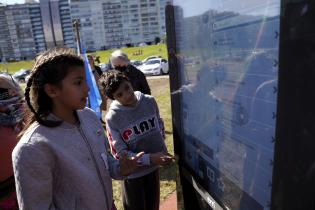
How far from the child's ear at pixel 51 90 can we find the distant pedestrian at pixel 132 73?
11.2 feet

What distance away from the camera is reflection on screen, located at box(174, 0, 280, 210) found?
3.43 ft

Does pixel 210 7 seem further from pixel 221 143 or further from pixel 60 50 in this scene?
pixel 60 50

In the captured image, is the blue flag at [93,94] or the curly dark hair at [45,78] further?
the blue flag at [93,94]

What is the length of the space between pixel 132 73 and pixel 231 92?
3859mm

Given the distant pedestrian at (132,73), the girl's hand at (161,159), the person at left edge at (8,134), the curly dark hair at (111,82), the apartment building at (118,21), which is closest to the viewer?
the girl's hand at (161,159)

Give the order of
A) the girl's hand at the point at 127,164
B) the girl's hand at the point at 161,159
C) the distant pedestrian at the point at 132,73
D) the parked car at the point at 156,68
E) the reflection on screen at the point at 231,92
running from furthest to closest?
the parked car at the point at 156,68
the distant pedestrian at the point at 132,73
the girl's hand at the point at 161,159
the girl's hand at the point at 127,164
the reflection on screen at the point at 231,92

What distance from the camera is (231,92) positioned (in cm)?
125

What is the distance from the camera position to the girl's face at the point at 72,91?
1.58m

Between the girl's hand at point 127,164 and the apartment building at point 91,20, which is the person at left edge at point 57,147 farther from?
the apartment building at point 91,20

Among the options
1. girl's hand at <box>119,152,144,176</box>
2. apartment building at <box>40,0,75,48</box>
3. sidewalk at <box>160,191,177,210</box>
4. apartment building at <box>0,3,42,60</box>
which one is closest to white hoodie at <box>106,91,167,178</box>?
girl's hand at <box>119,152,144,176</box>

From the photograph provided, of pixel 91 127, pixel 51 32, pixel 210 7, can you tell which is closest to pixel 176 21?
pixel 210 7

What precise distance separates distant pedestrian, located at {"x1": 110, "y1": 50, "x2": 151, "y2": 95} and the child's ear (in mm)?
3404

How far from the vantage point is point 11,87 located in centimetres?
260

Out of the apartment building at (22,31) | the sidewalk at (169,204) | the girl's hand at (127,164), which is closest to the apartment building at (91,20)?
the apartment building at (22,31)
